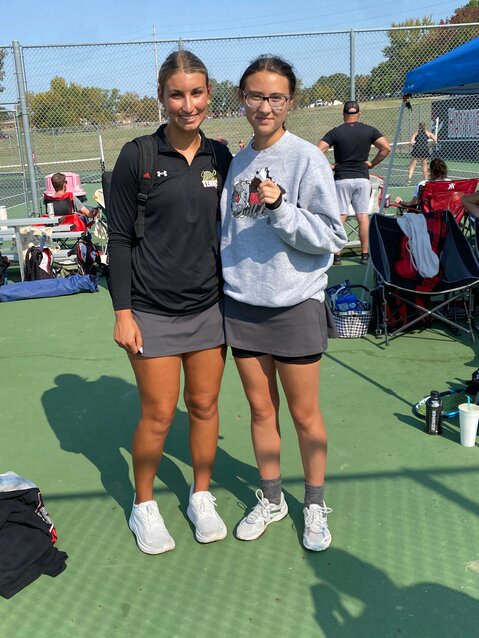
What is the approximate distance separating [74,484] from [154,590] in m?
0.94

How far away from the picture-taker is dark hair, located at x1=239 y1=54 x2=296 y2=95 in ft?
7.25

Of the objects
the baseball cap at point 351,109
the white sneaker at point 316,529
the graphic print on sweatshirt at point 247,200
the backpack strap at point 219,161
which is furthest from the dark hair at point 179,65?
the baseball cap at point 351,109

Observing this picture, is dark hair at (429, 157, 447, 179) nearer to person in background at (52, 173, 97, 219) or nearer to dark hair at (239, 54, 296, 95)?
person in background at (52, 173, 97, 219)

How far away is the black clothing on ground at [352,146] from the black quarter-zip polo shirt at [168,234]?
16.9ft

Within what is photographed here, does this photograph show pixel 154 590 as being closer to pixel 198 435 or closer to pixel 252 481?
pixel 198 435

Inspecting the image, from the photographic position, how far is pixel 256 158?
7.41ft

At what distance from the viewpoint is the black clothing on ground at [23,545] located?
2445 mm

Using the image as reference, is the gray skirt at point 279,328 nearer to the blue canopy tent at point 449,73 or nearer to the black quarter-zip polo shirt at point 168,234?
the black quarter-zip polo shirt at point 168,234

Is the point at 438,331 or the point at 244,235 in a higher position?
the point at 244,235

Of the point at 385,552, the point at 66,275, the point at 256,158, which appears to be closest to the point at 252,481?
the point at 385,552

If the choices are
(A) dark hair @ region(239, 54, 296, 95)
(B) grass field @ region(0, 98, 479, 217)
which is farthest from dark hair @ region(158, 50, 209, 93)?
(B) grass field @ region(0, 98, 479, 217)

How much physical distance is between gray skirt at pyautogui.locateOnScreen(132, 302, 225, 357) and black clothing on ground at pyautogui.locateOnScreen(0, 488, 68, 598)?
892 mm

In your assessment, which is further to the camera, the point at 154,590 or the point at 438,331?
the point at 438,331

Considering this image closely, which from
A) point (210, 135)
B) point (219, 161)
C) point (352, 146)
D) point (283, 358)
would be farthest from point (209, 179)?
point (210, 135)
